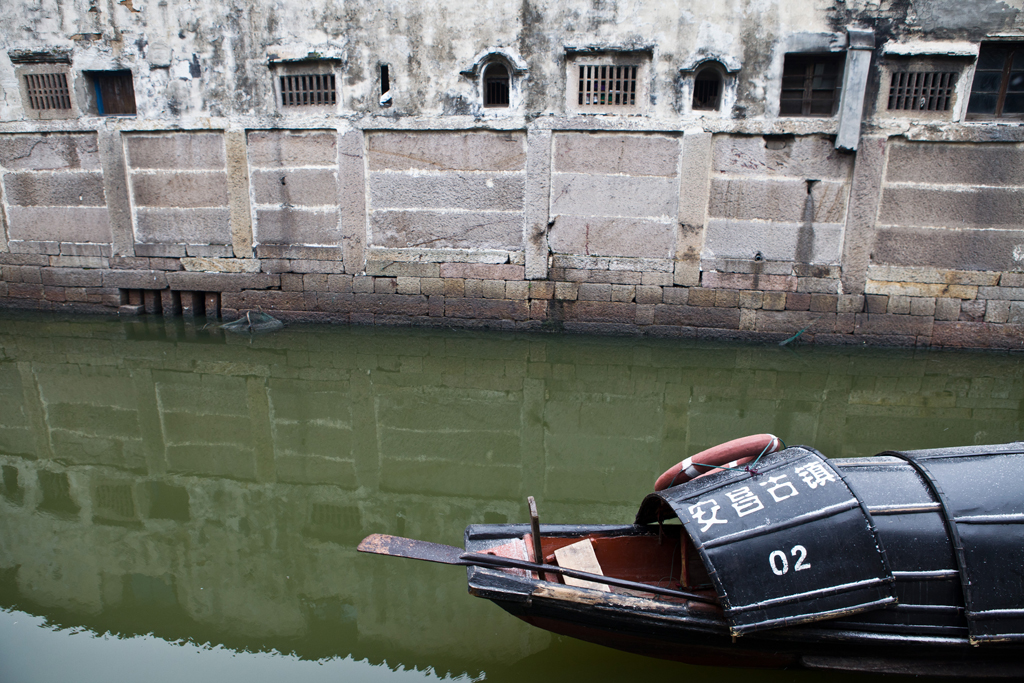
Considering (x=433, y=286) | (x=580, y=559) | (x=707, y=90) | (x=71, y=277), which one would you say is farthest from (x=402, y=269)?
(x=580, y=559)

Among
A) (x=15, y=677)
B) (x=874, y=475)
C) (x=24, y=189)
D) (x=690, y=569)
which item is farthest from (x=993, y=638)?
(x=24, y=189)

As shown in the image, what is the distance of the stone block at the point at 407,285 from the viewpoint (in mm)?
8398

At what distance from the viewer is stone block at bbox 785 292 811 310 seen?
7.76m

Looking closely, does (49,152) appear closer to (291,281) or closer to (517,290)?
(291,281)

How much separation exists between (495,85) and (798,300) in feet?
15.8

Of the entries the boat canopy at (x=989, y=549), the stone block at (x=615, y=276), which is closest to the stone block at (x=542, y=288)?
the stone block at (x=615, y=276)

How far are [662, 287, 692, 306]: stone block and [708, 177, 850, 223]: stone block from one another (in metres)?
1.05

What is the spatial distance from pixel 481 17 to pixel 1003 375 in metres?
7.43

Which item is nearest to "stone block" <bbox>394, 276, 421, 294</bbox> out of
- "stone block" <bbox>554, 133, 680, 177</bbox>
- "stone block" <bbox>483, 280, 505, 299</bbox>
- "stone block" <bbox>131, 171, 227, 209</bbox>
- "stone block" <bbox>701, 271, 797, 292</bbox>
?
"stone block" <bbox>483, 280, 505, 299</bbox>

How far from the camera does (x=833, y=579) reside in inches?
98.3

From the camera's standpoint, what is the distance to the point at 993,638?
98.7 inches

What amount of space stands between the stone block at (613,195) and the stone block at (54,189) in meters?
6.62

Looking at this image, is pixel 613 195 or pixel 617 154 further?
pixel 613 195

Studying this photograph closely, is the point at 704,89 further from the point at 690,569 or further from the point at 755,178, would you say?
the point at 690,569
